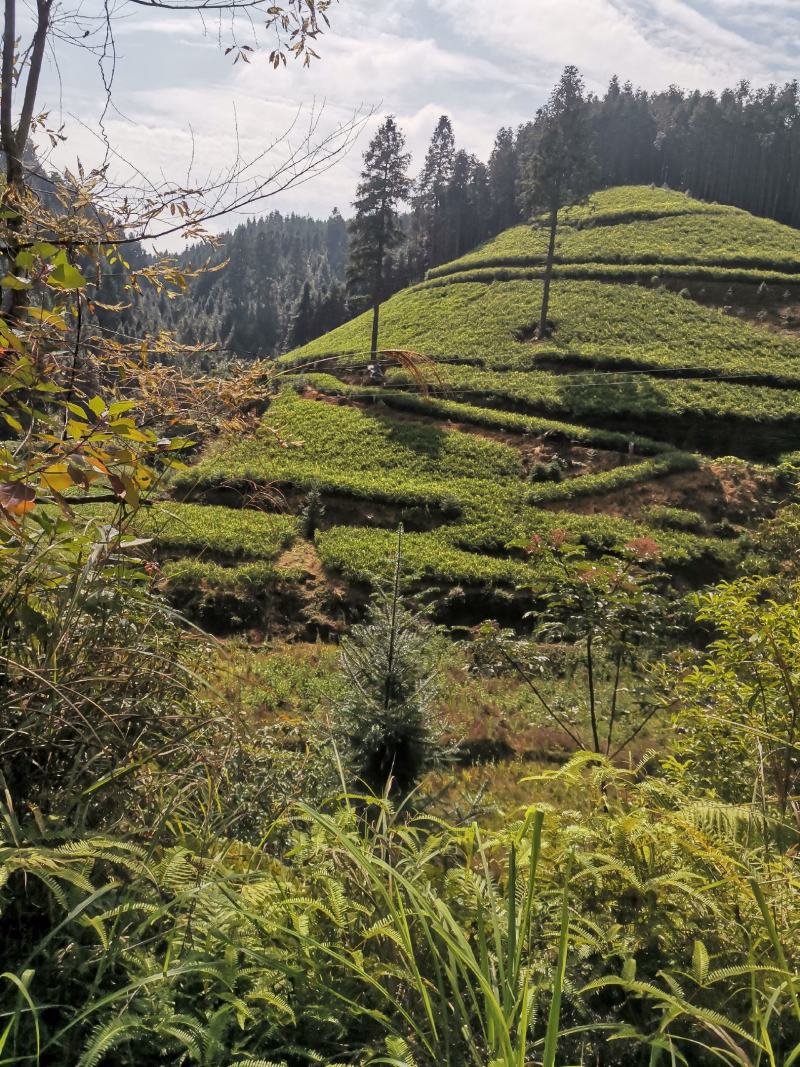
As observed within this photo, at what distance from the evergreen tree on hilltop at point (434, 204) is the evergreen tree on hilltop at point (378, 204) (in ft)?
120

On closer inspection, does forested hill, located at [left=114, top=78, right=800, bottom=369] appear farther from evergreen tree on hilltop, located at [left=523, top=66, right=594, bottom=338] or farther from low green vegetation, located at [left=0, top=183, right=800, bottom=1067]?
low green vegetation, located at [left=0, top=183, right=800, bottom=1067]

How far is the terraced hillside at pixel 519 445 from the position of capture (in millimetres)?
18203

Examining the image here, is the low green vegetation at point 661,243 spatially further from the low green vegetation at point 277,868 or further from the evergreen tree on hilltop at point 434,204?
the low green vegetation at point 277,868

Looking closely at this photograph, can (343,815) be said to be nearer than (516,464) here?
Yes

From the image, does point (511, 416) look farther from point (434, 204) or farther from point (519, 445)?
point (434, 204)

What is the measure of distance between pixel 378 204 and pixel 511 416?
15510 mm

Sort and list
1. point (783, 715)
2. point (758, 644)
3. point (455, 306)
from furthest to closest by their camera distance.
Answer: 1. point (455, 306)
2. point (758, 644)
3. point (783, 715)

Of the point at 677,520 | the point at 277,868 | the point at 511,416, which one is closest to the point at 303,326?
the point at 511,416

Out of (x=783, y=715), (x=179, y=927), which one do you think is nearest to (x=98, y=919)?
(x=179, y=927)

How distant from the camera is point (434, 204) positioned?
74500 mm

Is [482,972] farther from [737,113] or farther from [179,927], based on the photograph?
[737,113]

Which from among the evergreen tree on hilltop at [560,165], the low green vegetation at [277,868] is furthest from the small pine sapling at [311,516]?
the evergreen tree on hilltop at [560,165]

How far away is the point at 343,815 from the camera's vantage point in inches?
72.2

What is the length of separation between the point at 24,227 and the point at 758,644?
3892 mm
